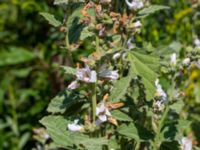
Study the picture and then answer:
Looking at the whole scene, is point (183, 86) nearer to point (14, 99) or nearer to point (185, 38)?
point (185, 38)

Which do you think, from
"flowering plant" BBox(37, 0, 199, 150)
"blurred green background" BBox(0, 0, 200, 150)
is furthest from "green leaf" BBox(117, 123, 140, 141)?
"blurred green background" BBox(0, 0, 200, 150)

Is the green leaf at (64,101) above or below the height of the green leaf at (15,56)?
above

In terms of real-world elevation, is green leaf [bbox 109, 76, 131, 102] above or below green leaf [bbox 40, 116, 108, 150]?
above

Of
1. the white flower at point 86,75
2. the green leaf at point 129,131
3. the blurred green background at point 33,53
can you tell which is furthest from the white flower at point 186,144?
the blurred green background at point 33,53

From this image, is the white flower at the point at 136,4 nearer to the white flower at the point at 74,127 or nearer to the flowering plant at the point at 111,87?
the flowering plant at the point at 111,87

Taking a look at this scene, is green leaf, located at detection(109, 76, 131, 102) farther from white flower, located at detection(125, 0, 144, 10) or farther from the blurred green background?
the blurred green background

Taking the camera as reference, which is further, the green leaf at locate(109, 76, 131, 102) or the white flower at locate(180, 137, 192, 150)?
the white flower at locate(180, 137, 192, 150)

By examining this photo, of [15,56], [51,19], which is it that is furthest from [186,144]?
[15,56]
